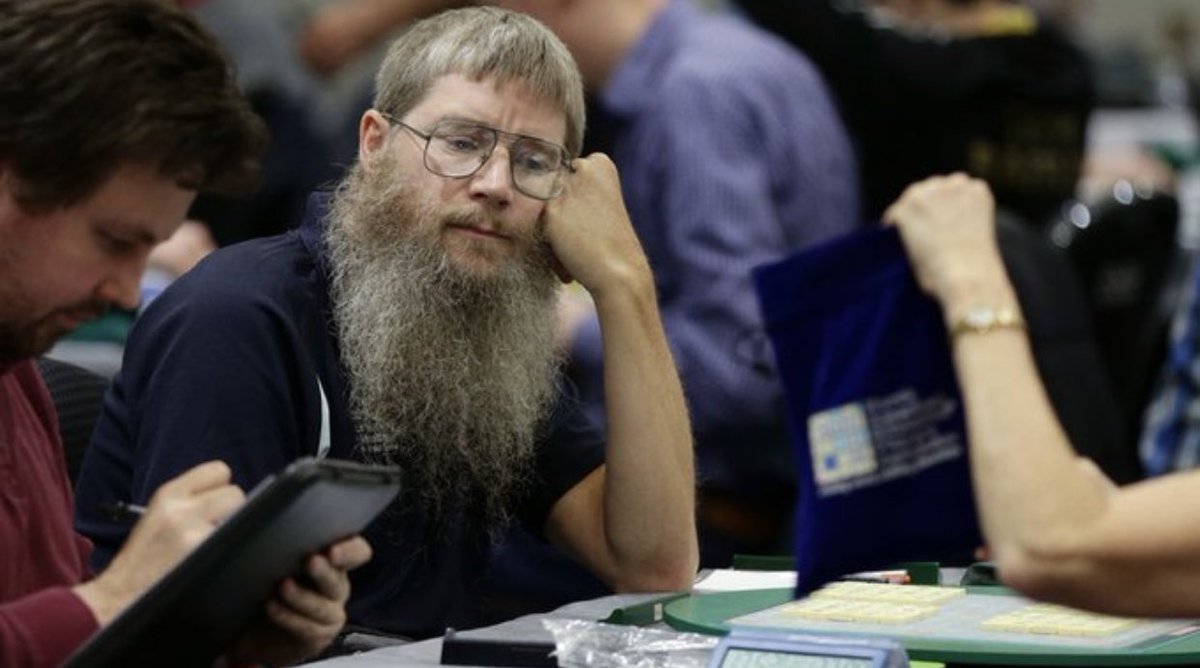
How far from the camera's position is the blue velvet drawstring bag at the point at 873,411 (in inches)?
128

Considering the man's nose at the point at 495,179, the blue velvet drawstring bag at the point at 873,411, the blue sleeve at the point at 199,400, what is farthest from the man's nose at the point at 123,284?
the blue velvet drawstring bag at the point at 873,411

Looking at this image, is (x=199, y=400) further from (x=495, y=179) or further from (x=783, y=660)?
(x=783, y=660)

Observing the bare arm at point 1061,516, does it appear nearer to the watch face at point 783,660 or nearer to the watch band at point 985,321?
the watch band at point 985,321

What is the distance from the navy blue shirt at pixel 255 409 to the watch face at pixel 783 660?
0.81 metres

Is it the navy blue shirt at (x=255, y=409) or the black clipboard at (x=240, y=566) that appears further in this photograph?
the navy blue shirt at (x=255, y=409)

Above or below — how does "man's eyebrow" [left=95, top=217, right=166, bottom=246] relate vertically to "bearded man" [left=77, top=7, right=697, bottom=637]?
above

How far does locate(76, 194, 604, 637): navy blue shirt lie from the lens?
3203mm

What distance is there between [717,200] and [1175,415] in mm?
1174

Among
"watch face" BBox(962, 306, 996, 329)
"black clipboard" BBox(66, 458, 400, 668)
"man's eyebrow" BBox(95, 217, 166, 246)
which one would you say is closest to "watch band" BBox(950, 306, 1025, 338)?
"watch face" BBox(962, 306, 996, 329)

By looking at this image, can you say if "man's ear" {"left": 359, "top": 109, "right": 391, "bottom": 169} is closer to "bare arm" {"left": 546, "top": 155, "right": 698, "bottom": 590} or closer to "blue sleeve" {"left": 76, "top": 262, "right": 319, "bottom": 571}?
"bare arm" {"left": 546, "top": 155, "right": 698, "bottom": 590}

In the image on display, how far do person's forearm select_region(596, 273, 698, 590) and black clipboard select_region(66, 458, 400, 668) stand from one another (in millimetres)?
1058

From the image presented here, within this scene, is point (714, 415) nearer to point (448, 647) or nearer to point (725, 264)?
point (725, 264)

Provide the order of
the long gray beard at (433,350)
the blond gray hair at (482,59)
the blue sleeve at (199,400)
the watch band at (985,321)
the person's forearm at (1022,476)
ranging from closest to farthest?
1. the person's forearm at (1022,476)
2. the watch band at (985,321)
3. the blue sleeve at (199,400)
4. the long gray beard at (433,350)
5. the blond gray hair at (482,59)

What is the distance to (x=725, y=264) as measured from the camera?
17.3 ft
